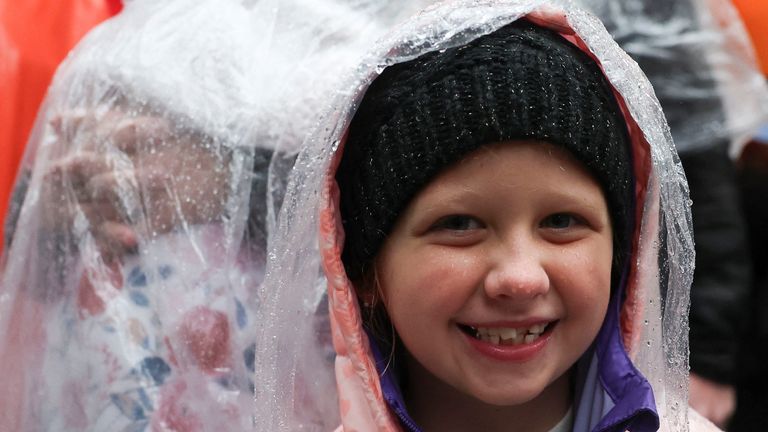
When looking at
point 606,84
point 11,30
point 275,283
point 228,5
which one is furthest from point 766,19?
point 11,30

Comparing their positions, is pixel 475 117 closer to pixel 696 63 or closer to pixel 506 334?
pixel 506 334

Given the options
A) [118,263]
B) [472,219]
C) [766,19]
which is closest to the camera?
[472,219]

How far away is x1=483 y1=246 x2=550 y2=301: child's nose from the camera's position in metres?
1.28

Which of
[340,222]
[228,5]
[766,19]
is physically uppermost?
[766,19]

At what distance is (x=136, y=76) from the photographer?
1874mm

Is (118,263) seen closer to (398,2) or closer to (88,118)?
(88,118)

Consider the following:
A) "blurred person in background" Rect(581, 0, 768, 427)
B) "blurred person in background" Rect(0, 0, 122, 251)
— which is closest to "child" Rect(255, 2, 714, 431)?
"blurred person in background" Rect(581, 0, 768, 427)

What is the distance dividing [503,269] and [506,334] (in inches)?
4.1

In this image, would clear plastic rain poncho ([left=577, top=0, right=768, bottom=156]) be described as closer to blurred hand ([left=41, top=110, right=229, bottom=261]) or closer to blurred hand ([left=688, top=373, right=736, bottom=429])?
blurred hand ([left=688, top=373, right=736, bottom=429])

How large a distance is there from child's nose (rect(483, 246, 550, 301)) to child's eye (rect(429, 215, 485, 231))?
0.19 feet

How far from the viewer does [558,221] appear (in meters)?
1.35

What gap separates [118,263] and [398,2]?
0.72 m

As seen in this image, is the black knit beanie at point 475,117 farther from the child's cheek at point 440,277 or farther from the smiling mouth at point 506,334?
the smiling mouth at point 506,334

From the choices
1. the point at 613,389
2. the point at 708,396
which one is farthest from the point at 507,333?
the point at 708,396
